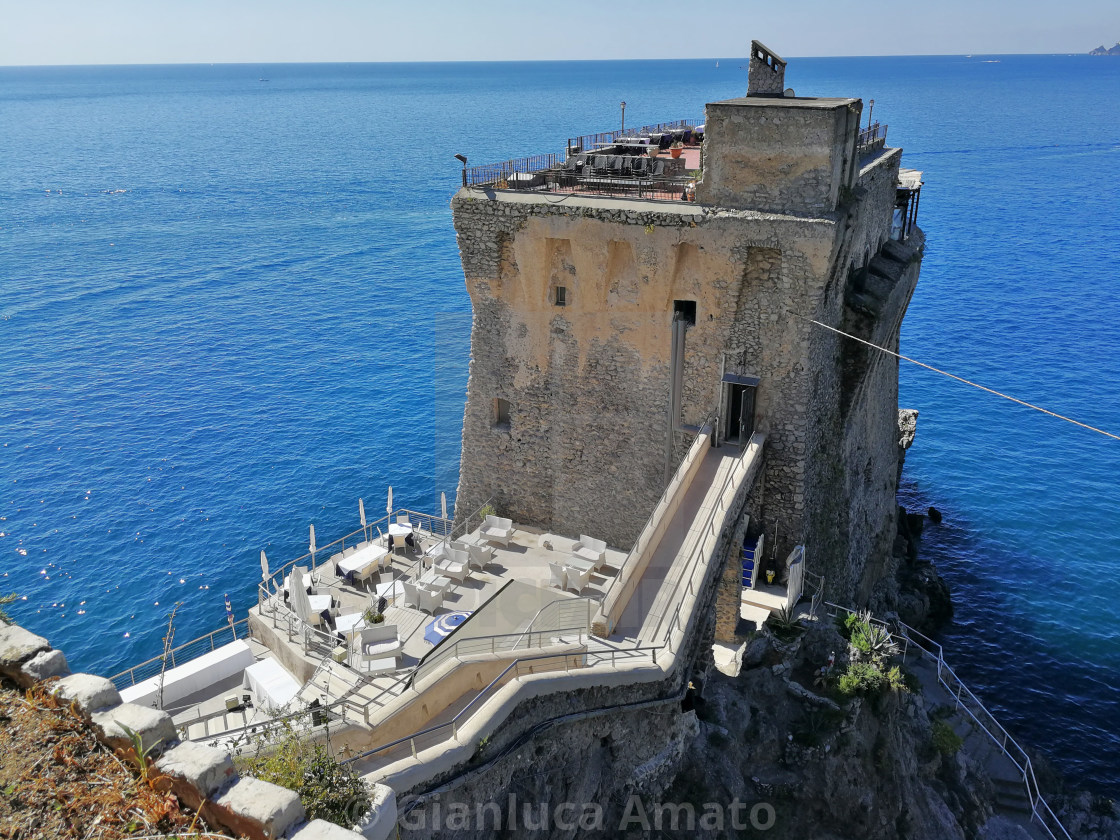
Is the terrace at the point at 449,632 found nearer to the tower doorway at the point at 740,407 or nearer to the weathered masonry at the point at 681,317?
the tower doorway at the point at 740,407

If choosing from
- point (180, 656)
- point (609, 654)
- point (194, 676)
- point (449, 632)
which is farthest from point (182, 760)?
point (180, 656)

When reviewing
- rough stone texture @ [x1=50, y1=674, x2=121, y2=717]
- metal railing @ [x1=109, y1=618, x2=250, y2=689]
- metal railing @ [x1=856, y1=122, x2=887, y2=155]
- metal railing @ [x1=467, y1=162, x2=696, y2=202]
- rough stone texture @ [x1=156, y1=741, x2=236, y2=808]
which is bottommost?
metal railing @ [x1=109, y1=618, x2=250, y2=689]

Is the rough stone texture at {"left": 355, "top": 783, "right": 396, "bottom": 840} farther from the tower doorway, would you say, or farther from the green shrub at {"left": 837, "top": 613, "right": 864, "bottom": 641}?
the tower doorway

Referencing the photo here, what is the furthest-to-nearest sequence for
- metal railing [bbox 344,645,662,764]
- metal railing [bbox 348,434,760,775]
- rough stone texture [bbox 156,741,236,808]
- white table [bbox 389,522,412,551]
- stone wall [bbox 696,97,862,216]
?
white table [bbox 389,522,412,551] < stone wall [bbox 696,97,862,216] < metal railing [bbox 344,645,662,764] < metal railing [bbox 348,434,760,775] < rough stone texture [bbox 156,741,236,808]

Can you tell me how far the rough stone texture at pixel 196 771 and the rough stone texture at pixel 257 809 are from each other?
135mm

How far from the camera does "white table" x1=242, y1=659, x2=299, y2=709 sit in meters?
19.6

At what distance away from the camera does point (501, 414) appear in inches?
1046

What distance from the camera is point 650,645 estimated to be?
16234 mm

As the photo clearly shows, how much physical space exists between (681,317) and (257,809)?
1742 centimetres

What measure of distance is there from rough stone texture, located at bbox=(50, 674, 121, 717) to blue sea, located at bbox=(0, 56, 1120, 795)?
24.6 meters

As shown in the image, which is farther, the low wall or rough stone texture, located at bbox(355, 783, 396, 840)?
rough stone texture, located at bbox(355, 783, 396, 840)

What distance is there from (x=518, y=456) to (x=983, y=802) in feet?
52.8

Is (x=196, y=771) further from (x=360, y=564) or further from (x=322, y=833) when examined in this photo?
(x=360, y=564)

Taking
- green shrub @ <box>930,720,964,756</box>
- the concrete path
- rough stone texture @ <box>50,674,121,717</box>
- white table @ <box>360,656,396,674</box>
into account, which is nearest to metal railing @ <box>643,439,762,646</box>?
the concrete path
